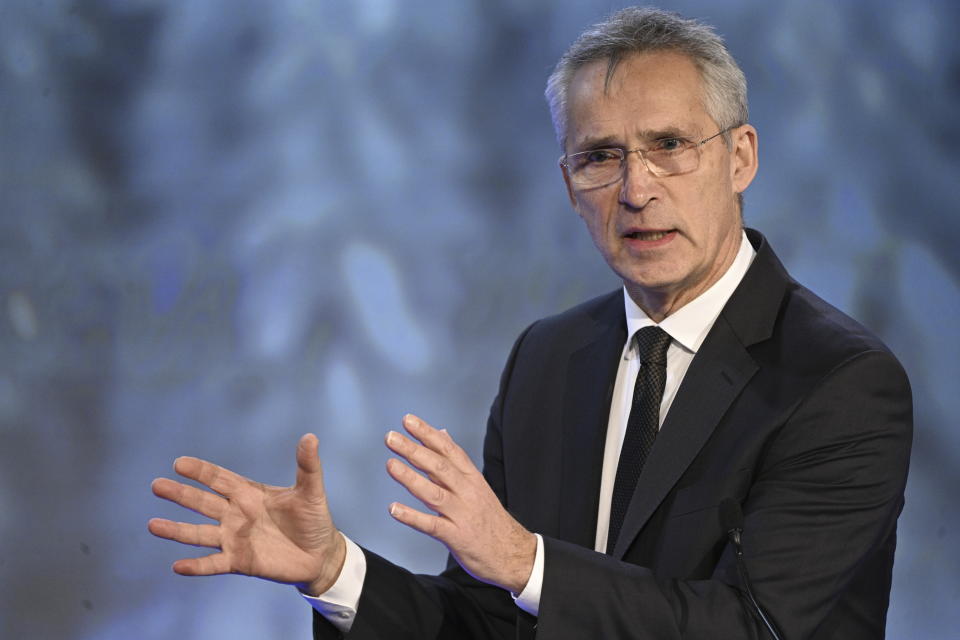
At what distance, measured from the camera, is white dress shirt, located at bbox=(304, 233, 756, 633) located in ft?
5.95

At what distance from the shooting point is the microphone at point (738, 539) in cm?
160

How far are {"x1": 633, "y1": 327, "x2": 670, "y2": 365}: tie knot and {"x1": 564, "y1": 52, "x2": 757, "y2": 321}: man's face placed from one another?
77 millimetres

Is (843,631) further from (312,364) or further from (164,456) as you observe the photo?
(164,456)

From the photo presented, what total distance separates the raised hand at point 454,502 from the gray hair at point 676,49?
2.83 feet

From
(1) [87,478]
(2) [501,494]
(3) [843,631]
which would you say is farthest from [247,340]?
(3) [843,631]

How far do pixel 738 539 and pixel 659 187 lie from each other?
674 millimetres

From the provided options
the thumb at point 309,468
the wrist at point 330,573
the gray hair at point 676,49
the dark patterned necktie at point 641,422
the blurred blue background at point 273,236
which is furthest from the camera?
the blurred blue background at point 273,236

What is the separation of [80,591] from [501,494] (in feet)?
4.48

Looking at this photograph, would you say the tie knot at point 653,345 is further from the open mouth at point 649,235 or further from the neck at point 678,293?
the open mouth at point 649,235

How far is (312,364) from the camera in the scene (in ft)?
9.61

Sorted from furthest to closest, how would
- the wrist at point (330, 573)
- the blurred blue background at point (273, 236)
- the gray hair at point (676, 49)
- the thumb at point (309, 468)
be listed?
the blurred blue background at point (273, 236), the gray hair at point (676, 49), the wrist at point (330, 573), the thumb at point (309, 468)

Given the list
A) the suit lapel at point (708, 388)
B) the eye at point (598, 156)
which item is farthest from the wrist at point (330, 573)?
the eye at point (598, 156)

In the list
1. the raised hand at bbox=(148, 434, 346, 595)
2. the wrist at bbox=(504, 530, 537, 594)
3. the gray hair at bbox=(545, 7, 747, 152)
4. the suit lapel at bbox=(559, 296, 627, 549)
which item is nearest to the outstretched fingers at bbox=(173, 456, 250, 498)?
the raised hand at bbox=(148, 434, 346, 595)

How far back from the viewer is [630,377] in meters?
2.09
